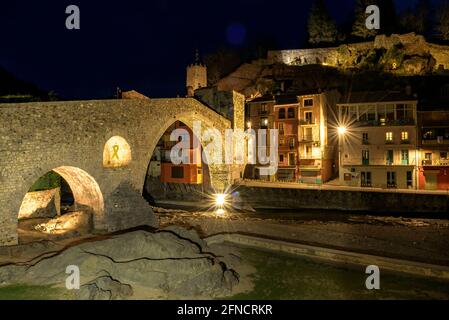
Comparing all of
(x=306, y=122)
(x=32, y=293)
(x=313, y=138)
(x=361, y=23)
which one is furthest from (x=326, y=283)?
(x=361, y=23)

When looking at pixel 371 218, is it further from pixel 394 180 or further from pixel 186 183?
pixel 186 183

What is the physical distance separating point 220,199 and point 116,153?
15024mm

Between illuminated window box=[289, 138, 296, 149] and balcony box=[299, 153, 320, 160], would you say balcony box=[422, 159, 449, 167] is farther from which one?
illuminated window box=[289, 138, 296, 149]

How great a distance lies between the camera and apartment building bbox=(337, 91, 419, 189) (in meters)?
32.5

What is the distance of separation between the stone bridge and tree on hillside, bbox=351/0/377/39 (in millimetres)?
44265

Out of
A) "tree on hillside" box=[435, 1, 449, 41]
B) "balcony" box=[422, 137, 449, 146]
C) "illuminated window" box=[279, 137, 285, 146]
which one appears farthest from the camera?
"tree on hillside" box=[435, 1, 449, 41]

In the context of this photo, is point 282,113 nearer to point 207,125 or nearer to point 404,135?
point 207,125

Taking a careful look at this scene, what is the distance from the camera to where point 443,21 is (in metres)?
58.4

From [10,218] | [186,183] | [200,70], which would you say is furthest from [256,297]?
[200,70]

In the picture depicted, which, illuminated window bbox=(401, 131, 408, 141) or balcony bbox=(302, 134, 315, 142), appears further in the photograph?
balcony bbox=(302, 134, 315, 142)

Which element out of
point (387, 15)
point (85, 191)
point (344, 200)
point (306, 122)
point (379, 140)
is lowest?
point (344, 200)

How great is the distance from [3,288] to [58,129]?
8.43 metres

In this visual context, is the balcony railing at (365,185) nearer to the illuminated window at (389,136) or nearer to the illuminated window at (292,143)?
the illuminated window at (389,136)

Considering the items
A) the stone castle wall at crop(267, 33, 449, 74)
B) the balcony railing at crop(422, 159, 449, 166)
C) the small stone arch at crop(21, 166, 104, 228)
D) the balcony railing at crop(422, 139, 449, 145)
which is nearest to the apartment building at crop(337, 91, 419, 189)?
the balcony railing at crop(422, 159, 449, 166)
